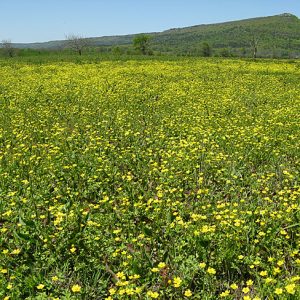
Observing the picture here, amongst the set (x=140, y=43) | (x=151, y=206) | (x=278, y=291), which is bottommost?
(x=278, y=291)

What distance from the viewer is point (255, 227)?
5.07m

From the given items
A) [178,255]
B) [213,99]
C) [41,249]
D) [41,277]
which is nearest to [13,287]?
[41,277]

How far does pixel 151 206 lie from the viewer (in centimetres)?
560

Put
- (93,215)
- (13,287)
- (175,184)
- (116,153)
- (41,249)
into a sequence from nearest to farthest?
(13,287)
(41,249)
(93,215)
(175,184)
(116,153)

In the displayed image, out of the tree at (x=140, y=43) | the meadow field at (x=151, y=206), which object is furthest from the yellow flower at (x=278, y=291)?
the tree at (x=140, y=43)

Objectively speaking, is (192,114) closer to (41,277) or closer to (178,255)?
(178,255)

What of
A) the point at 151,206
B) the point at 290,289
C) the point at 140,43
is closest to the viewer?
the point at 290,289

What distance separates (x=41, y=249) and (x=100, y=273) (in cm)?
97

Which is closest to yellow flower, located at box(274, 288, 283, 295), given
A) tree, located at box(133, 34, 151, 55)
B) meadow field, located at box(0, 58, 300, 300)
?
meadow field, located at box(0, 58, 300, 300)

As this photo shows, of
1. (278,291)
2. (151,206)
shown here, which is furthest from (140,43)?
(278,291)

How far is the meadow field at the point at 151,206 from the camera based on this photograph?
419cm

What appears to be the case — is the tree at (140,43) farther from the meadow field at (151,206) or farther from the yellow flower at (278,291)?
the yellow flower at (278,291)

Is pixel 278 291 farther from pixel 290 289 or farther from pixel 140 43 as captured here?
pixel 140 43

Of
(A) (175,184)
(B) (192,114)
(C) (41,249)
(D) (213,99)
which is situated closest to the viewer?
(C) (41,249)
